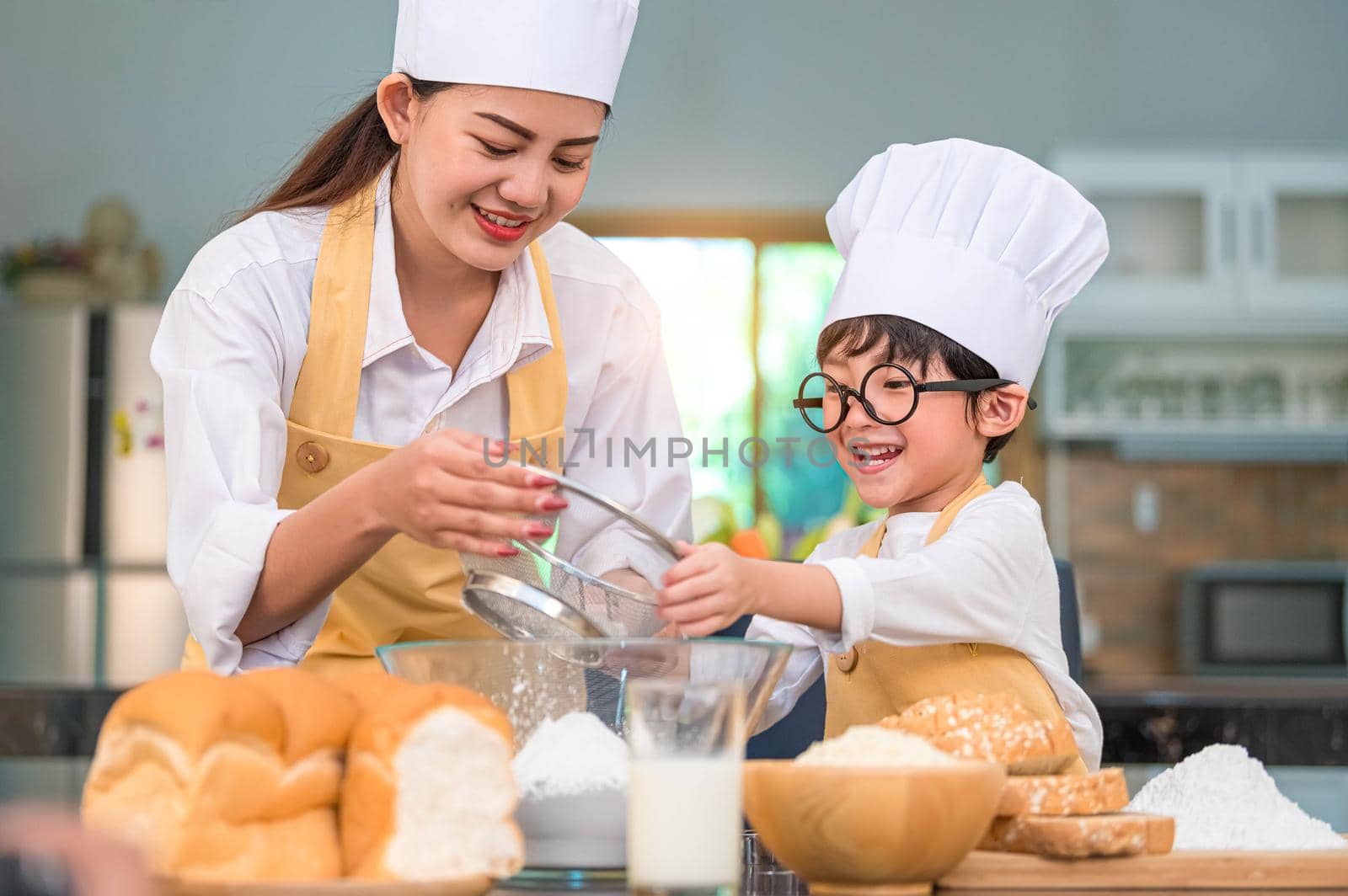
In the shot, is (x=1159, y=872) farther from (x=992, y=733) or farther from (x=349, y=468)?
(x=349, y=468)

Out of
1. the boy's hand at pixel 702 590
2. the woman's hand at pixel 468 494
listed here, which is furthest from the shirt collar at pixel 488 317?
the boy's hand at pixel 702 590

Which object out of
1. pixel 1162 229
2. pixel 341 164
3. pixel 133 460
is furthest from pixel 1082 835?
pixel 133 460

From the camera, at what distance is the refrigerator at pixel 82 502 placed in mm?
5266

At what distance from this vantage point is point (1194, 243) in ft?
17.7

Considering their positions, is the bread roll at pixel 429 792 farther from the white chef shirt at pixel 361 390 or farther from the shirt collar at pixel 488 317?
the shirt collar at pixel 488 317

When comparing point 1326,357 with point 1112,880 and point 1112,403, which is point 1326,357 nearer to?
point 1112,403

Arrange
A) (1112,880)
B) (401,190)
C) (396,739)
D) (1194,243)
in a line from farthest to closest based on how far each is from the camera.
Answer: (1194,243)
(401,190)
(1112,880)
(396,739)

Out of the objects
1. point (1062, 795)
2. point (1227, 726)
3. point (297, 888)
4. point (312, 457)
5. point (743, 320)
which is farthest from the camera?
point (743, 320)

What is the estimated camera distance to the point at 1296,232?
5.45 metres

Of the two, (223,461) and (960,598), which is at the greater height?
(223,461)

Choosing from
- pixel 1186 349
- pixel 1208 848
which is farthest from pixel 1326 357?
pixel 1208 848

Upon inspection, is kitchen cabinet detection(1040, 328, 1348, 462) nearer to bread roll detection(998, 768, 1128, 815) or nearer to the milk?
bread roll detection(998, 768, 1128, 815)

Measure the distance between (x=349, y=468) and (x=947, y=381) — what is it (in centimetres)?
58

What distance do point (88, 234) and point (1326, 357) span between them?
478 centimetres
